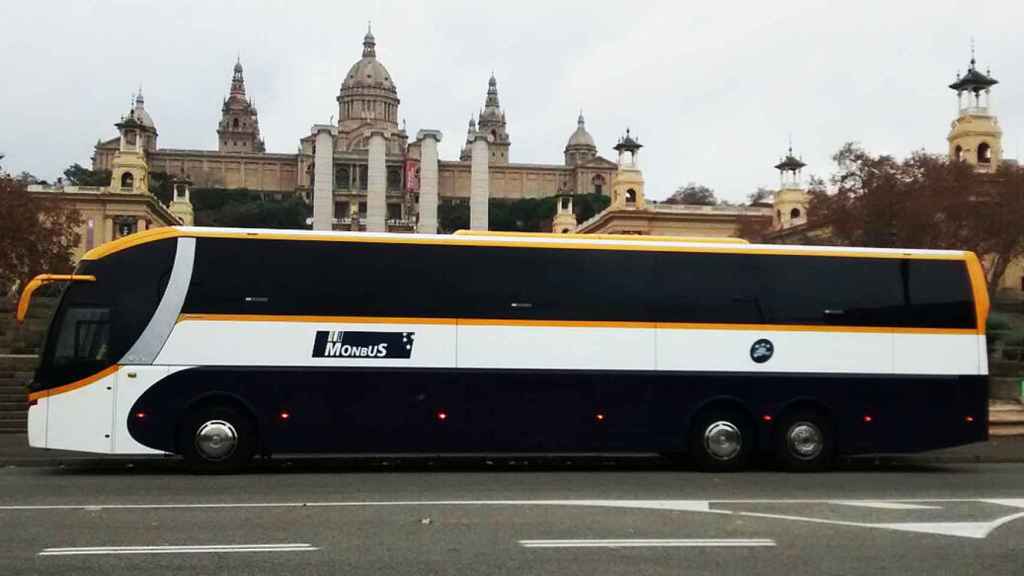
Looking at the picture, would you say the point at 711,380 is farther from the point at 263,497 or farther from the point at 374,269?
the point at 263,497

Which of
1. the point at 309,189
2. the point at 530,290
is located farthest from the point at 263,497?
the point at 309,189

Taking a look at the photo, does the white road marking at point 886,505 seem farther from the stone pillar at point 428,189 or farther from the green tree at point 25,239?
the stone pillar at point 428,189

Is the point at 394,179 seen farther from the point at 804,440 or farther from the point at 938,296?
the point at 804,440

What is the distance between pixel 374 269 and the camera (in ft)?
46.8

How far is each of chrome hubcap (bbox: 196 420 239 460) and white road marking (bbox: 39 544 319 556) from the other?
18.2 feet

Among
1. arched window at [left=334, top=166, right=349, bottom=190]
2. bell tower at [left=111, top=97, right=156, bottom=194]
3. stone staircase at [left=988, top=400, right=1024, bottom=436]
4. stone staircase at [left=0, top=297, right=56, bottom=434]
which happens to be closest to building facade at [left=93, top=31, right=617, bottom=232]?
arched window at [left=334, top=166, right=349, bottom=190]

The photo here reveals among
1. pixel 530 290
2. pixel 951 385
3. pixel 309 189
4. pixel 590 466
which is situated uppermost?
pixel 309 189

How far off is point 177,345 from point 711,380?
7.62 m

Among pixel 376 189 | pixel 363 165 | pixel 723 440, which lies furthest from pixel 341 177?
pixel 723 440

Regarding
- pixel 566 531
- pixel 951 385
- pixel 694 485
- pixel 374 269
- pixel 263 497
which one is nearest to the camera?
pixel 566 531

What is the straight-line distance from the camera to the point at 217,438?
1400 cm

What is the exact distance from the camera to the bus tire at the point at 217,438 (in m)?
14.0

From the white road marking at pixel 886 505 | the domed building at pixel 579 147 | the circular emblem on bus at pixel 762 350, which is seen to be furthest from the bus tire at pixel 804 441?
the domed building at pixel 579 147

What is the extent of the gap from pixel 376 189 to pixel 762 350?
75818 mm
